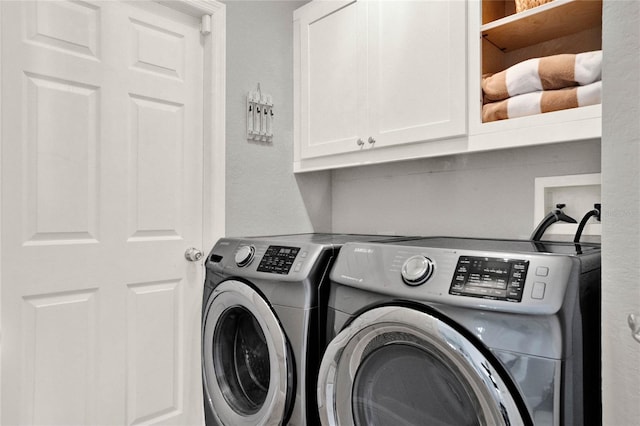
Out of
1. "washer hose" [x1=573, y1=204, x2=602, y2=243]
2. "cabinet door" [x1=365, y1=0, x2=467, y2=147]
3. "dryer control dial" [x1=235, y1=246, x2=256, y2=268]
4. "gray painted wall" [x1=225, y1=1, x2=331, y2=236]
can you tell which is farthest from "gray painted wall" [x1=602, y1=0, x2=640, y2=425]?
"gray painted wall" [x1=225, y1=1, x2=331, y2=236]

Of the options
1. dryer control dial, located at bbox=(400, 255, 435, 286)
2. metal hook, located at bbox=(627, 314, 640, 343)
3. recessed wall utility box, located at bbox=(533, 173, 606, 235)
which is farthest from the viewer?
recessed wall utility box, located at bbox=(533, 173, 606, 235)

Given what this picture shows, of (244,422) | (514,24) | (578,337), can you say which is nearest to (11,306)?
(244,422)

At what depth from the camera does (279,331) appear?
4.78ft

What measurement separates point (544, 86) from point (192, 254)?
153cm

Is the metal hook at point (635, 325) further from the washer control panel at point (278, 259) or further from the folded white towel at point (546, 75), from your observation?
the washer control panel at point (278, 259)

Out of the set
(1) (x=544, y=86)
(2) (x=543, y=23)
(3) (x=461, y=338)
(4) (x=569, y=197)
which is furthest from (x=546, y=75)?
(3) (x=461, y=338)

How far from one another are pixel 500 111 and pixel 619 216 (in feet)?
2.68

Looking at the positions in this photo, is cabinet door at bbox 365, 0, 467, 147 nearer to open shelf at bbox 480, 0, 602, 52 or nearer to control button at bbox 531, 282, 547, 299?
open shelf at bbox 480, 0, 602, 52

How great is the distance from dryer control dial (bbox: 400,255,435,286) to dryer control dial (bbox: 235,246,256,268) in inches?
27.6

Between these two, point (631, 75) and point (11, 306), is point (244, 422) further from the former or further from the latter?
point (631, 75)

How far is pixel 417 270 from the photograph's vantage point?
113 cm

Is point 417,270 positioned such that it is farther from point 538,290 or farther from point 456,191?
point 456,191

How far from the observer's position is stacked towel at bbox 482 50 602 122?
1282 mm

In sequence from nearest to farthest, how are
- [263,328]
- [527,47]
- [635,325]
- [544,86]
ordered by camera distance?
[635,325] → [544,86] → [263,328] → [527,47]
